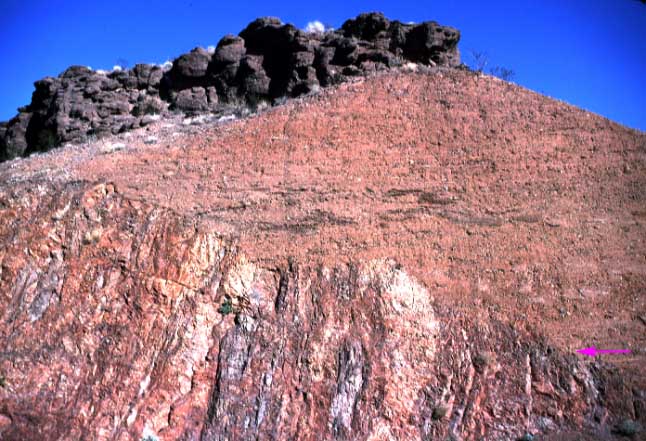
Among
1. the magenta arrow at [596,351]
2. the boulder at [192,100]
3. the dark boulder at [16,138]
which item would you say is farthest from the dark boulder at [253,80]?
the magenta arrow at [596,351]

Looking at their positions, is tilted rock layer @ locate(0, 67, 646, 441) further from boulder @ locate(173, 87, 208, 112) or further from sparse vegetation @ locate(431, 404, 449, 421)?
boulder @ locate(173, 87, 208, 112)

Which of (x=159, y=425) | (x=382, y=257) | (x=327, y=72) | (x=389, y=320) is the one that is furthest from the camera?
(x=327, y=72)

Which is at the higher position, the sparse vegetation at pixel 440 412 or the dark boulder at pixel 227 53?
the dark boulder at pixel 227 53

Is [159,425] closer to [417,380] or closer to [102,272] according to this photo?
[102,272]

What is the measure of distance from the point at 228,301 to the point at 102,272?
2.20m

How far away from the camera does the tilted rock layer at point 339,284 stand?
7.52 m

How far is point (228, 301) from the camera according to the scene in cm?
843

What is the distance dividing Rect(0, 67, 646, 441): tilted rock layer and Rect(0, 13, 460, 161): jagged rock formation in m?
4.15

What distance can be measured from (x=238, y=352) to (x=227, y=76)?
1025 cm

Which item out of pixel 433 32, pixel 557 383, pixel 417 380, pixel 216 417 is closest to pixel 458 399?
pixel 417 380

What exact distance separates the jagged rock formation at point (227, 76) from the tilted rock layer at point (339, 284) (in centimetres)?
415

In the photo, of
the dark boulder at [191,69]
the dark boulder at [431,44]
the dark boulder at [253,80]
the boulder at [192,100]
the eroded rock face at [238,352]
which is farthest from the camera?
the dark boulder at [191,69]

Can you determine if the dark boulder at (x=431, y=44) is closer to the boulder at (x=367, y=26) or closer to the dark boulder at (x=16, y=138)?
the boulder at (x=367, y=26)

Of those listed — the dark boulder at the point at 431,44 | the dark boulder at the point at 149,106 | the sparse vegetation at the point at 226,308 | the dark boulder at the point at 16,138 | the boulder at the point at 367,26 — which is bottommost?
the sparse vegetation at the point at 226,308
